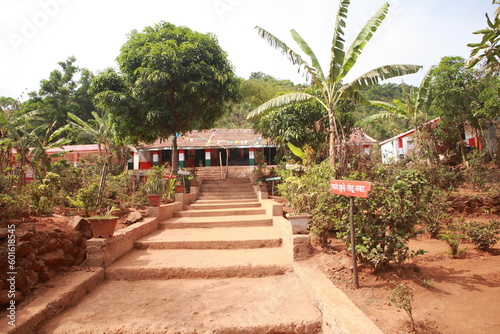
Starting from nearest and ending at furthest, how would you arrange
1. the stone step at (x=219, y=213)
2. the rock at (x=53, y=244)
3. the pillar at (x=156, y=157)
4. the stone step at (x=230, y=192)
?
the rock at (x=53, y=244) → the stone step at (x=219, y=213) → the stone step at (x=230, y=192) → the pillar at (x=156, y=157)

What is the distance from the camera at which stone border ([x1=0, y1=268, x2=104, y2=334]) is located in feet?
8.98

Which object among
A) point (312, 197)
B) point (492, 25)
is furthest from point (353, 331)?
point (492, 25)

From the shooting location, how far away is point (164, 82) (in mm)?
10281

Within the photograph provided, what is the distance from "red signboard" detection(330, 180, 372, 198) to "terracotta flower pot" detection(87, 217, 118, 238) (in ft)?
11.7

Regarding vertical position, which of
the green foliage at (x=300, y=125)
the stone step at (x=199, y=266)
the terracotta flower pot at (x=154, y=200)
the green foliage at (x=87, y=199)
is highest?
the green foliage at (x=300, y=125)

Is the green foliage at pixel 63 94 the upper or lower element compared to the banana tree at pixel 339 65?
upper

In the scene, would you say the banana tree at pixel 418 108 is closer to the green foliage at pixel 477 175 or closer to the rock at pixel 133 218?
the green foliage at pixel 477 175

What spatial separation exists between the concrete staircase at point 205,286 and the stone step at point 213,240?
19 millimetres

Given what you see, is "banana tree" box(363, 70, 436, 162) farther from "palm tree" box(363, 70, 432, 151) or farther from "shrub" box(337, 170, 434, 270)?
"shrub" box(337, 170, 434, 270)

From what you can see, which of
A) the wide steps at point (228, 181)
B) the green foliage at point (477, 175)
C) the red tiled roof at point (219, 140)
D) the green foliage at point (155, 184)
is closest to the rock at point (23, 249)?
the green foliage at point (155, 184)

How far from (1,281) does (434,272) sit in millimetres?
5721

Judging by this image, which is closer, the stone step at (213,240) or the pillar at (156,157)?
the stone step at (213,240)

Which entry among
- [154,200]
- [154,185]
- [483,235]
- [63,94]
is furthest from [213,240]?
[63,94]

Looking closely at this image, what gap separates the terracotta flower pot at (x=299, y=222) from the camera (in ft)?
14.8
